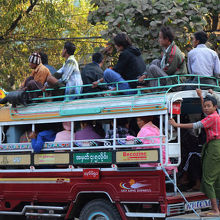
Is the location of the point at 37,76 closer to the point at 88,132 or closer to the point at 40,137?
the point at 40,137

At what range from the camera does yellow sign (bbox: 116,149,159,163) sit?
6.81m

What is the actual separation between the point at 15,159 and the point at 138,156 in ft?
8.21

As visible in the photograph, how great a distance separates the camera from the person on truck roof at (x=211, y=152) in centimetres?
686

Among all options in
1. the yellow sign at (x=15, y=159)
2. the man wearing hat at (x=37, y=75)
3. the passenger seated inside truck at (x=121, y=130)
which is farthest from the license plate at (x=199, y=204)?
the man wearing hat at (x=37, y=75)

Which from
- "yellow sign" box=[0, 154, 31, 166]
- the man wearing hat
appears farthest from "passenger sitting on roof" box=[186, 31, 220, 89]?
"yellow sign" box=[0, 154, 31, 166]

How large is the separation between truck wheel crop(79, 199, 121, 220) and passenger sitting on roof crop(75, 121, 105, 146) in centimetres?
95

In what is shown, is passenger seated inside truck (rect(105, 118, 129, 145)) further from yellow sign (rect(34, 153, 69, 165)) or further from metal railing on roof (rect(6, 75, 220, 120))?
yellow sign (rect(34, 153, 69, 165))

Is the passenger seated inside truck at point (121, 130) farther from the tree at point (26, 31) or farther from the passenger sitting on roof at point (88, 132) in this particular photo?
the tree at point (26, 31)

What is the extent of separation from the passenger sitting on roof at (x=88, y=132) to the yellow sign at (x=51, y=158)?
30 cm

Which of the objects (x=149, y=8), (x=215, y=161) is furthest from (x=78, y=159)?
(x=149, y=8)

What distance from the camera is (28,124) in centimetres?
888

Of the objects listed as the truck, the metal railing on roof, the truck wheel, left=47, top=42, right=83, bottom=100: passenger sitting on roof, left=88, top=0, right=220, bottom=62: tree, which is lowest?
the truck wheel

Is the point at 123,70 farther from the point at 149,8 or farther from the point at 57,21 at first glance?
the point at 57,21

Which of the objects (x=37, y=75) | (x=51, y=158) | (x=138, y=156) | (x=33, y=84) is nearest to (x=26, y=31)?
(x=37, y=75)
